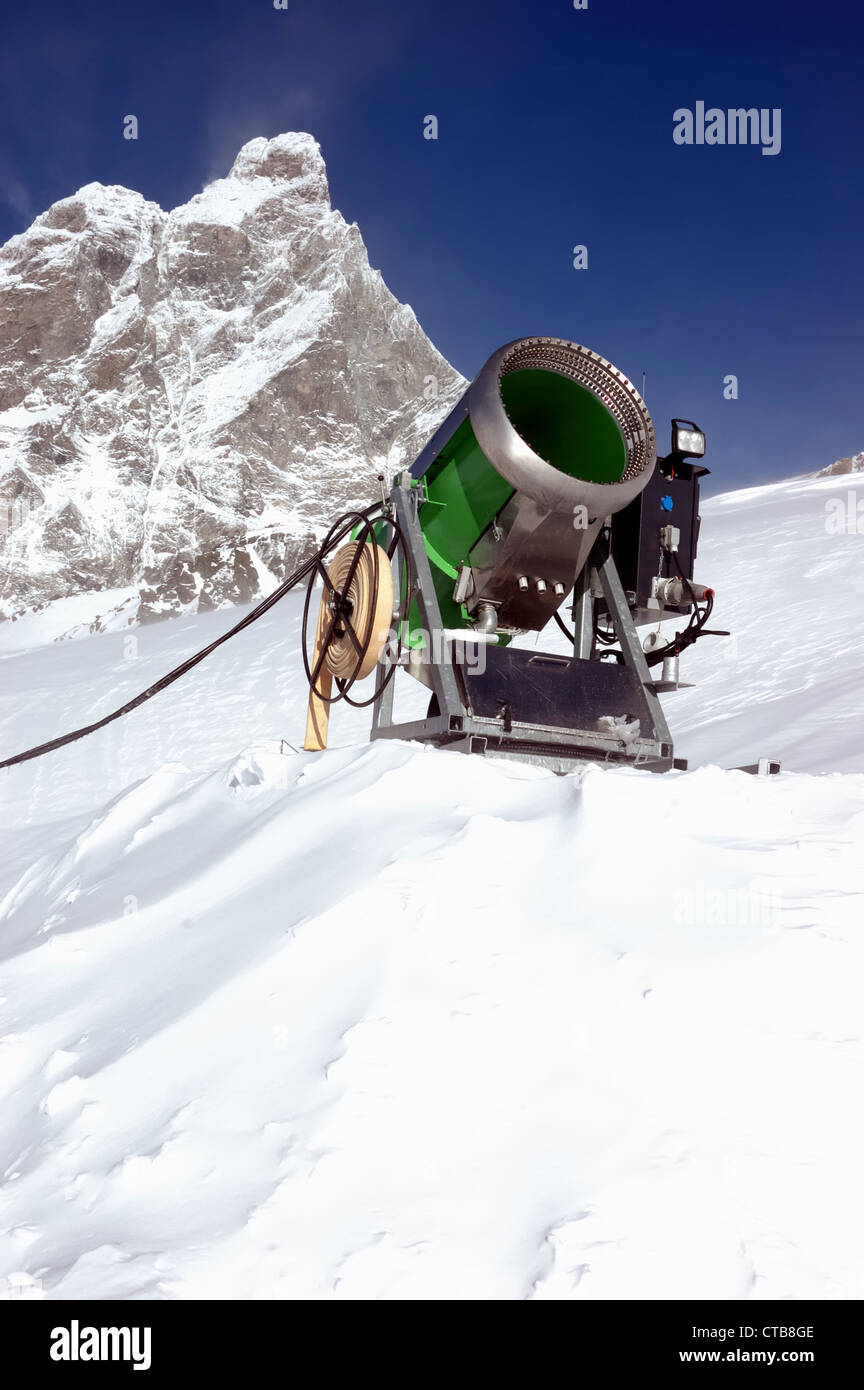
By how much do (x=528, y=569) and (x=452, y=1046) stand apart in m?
3.15

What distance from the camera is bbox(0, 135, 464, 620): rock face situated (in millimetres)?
118125

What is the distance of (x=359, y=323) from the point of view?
13112 centimetres

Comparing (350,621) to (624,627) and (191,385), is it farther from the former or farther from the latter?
(191,385)

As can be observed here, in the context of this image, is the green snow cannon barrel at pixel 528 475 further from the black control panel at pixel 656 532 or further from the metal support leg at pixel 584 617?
the black control panel at pixel 656 532

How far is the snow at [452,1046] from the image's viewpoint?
6.02ft

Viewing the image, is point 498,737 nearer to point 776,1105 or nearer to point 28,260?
point 776,1105

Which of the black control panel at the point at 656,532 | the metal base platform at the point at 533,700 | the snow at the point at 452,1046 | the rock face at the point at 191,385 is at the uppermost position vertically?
the rock face at the point at 191,385

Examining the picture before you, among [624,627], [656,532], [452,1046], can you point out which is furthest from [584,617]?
Result: [452,1046]

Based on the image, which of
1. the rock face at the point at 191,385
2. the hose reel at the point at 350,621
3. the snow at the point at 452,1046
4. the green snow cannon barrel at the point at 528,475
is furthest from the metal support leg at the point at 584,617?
the rock face at the point at 191,385

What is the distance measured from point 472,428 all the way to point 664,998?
314 centimetres

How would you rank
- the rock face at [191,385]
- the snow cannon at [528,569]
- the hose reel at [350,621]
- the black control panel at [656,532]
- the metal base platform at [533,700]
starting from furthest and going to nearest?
the rock face at [191,385], the black control panel at [656,532], the hose reel at [350,621], the snow cannon at [528,569], the metal base platform at [533,700]
